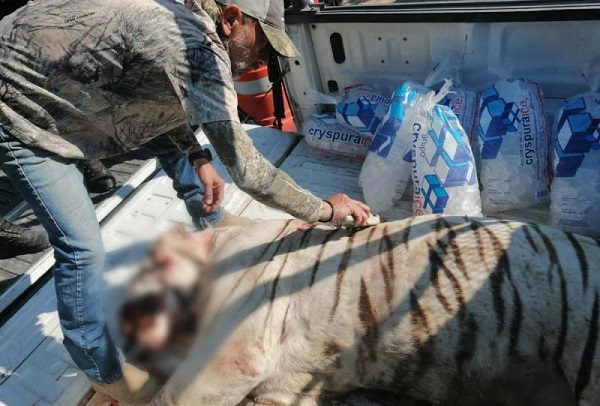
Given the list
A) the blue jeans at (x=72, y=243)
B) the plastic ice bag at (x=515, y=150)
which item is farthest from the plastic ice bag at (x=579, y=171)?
the blue jeans at (x=72, y=243)

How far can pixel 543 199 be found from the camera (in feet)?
9.00

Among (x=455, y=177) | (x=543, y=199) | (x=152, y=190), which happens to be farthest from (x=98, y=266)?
(x=543, y=199)

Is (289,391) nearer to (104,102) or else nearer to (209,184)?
(209,184)

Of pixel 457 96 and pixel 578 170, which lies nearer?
pixel 578 170

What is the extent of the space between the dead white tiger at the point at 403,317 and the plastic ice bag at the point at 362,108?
1253 mm

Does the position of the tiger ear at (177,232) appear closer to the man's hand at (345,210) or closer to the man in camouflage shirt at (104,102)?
the man in camouflage shirt at (104,102)

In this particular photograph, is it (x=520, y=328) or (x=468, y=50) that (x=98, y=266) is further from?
(x=468, y=50)

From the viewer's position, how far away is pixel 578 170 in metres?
2.50

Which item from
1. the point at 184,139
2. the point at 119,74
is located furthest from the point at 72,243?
the point at 184,139

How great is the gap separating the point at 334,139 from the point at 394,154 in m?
0.62

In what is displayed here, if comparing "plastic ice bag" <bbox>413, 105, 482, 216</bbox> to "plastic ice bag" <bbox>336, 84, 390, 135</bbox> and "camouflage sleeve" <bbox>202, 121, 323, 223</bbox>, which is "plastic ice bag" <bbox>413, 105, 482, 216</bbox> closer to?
"plastic ice bag" <bbox>336, 84, 390, 135</bbox>

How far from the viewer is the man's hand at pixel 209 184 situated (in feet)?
8.45

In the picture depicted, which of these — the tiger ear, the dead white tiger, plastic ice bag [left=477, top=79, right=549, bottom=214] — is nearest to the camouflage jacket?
the dead white tiger

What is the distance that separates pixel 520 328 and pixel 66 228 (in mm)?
→ 1741
